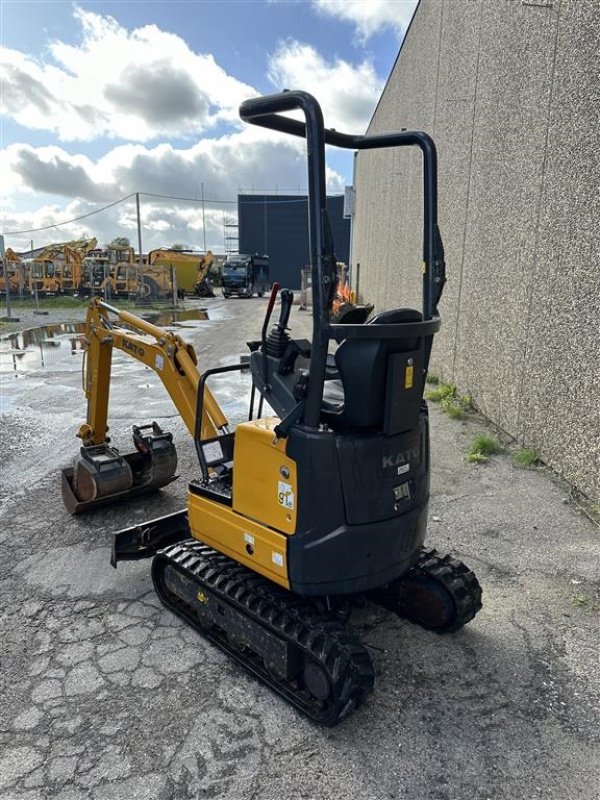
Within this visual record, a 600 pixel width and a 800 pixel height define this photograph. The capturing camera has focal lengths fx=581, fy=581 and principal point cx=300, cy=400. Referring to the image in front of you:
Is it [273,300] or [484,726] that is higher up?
[273,300]

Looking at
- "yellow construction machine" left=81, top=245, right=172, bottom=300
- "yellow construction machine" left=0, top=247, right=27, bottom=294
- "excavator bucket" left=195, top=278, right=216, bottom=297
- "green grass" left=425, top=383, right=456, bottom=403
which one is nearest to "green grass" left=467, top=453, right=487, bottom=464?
"green grass" left=425, top=383, right=456, bottom=403

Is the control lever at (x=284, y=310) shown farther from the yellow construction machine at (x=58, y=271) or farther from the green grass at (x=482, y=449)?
the yellow construction machine at (x=58, y=271)

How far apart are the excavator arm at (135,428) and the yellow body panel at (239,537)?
2.89ft

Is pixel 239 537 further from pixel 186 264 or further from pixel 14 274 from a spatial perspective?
pixel 186 264

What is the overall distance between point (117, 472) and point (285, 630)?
256 centimetres

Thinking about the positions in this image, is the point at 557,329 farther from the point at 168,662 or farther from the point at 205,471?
the point at 168,662

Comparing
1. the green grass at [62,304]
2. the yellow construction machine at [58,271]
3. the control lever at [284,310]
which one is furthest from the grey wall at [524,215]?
the yellow construction machine at [58,271]

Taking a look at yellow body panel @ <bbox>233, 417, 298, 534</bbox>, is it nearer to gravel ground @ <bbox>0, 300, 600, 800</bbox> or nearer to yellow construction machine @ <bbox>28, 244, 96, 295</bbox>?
gravel ground @ <bbox>0, 300, 600, 800</bbox>

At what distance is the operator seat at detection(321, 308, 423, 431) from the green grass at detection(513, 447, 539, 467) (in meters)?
3.66

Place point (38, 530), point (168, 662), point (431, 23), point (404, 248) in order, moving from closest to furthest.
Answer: point (168, 662) < point (38, 530) < point (431, 23) < point (404, 248)

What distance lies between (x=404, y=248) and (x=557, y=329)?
7.31 m

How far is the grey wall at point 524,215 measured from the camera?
5.00 m

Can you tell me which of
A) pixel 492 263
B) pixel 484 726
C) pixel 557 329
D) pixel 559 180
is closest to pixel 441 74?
pixel 492 263

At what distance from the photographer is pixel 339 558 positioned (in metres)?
2.62
